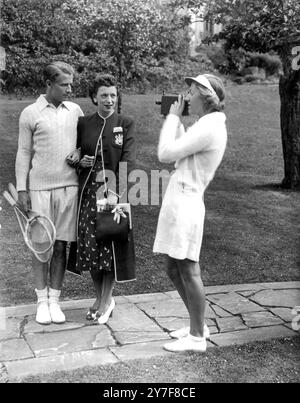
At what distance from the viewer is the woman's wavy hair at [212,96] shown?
3.49 metres

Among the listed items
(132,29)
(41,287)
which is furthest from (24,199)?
(132,29)

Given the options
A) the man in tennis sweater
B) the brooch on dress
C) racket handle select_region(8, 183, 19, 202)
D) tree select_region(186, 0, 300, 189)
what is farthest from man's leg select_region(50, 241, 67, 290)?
tree select_region(186, 0, 300, 189)

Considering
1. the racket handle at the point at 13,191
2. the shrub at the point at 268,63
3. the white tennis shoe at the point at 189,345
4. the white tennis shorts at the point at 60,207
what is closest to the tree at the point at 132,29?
the racket handle at the point at 13,191

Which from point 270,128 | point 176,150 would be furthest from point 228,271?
point 270,128

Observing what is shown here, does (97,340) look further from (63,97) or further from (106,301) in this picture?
(63,97)

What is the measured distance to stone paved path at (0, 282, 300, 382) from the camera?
3.59 m

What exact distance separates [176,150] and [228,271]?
2.41 meters

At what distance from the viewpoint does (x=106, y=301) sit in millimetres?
4219

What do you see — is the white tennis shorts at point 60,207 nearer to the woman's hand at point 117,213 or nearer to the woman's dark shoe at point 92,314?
the woman's hand at point 117,213

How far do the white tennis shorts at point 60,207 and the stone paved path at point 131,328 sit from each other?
0.64m

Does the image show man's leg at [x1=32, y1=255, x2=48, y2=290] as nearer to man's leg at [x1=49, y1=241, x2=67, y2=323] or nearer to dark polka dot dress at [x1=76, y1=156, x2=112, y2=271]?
man's leg at [x1=49, y1=241, x2=67, y2=323]

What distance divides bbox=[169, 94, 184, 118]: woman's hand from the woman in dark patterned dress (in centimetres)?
52

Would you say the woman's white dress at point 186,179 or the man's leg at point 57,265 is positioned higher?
the woman's white dress at point 186,179

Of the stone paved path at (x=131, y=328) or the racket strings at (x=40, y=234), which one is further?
the racket strings at (x=40, y=234)
